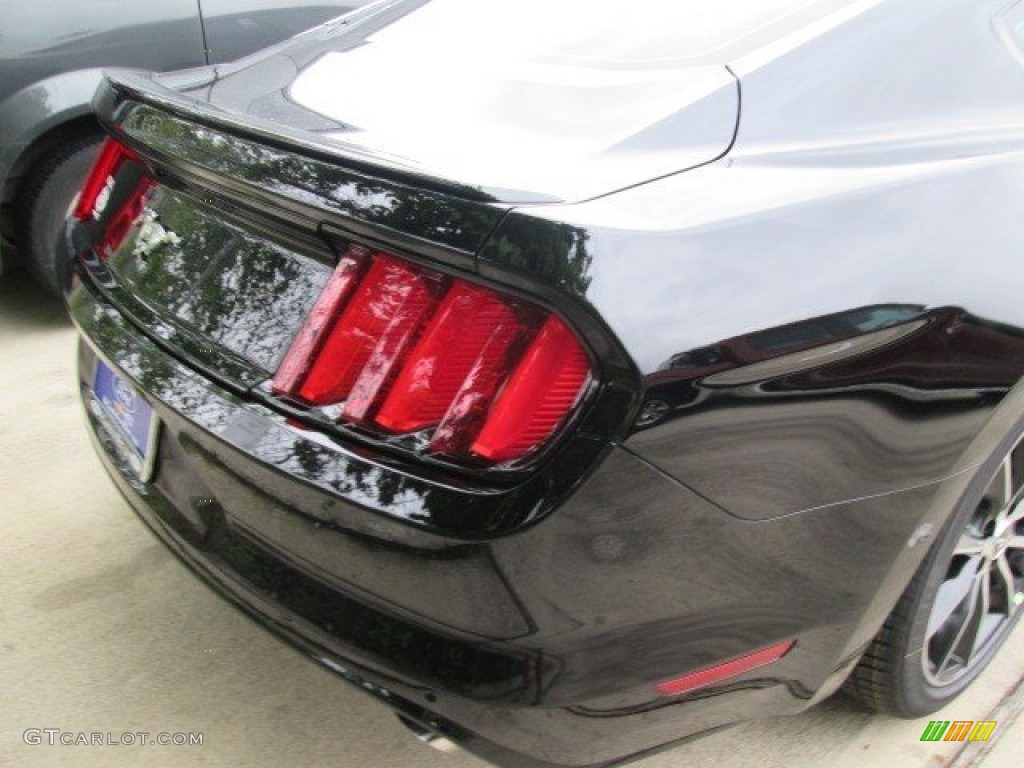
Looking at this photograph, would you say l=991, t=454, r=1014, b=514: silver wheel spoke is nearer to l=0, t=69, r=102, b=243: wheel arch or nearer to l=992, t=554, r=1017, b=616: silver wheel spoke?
l=992, t=554, r=1017, b=616: silver wheel spoke

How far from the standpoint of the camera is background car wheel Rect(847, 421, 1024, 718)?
6.17ft

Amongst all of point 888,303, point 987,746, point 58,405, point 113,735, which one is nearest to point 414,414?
point 888,303

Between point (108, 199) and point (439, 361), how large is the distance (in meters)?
1.03

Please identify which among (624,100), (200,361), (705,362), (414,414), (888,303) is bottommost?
(200,361)

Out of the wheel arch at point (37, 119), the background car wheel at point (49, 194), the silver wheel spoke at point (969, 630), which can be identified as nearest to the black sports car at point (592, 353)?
the silver wheel spoke at point (969, 630)

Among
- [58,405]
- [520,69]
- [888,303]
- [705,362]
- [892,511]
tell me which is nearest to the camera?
[705,362]

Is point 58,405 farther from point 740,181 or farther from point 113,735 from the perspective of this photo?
point 740,181

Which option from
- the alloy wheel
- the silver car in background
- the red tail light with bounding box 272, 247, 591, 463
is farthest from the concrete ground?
the silver car in background

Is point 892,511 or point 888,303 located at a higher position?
point 888,303

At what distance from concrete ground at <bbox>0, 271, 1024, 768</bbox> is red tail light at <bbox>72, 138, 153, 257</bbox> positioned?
2.57 ft

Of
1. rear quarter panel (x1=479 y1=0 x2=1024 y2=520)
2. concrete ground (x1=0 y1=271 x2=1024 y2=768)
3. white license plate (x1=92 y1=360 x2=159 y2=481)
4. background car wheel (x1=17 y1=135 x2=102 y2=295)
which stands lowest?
concrete ground (x1=0 y1=271 x2=1024 y2=768)

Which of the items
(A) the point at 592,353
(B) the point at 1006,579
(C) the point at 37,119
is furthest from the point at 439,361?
(C) the point at 37,119

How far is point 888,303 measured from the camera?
151cm

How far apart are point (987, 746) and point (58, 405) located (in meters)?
2.68
